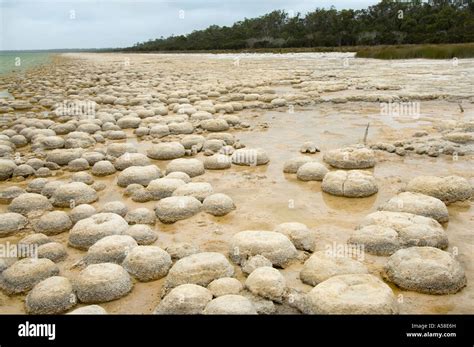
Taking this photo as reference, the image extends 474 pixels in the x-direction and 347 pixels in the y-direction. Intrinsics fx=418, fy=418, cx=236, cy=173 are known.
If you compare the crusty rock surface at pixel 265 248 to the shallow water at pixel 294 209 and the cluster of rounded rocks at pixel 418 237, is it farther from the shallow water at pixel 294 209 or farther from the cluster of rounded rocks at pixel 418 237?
the cluster of rounded rocks at pixel 418 237

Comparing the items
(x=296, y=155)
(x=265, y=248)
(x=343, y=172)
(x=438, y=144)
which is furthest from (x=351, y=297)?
(x=438, y=144)

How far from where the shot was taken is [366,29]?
49719mm

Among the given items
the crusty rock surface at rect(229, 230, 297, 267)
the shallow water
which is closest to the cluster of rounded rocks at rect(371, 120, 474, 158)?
the shallow water

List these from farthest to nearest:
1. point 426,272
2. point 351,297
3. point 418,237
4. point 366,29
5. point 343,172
Answer: point 366,29 < point 343,172 < point 418,237 < point 426,272 < point 351,297

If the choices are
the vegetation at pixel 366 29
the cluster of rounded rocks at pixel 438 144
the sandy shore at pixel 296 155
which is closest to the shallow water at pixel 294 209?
the sandy shore at pixel 296 155

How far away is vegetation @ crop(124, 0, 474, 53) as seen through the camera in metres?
39.8

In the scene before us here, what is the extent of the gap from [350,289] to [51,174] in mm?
4510

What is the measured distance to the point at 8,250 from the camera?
12.0 feet

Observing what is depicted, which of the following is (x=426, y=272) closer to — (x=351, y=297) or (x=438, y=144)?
(x=351, y=297)

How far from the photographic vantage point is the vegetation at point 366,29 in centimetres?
3977

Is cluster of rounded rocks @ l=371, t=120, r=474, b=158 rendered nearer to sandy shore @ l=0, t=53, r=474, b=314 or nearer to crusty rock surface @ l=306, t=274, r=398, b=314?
sandy shore @ l=0, t=53, r=474, b=314

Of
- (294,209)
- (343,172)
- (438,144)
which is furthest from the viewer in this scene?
(438,144)

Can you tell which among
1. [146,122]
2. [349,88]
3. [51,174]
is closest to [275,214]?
[51,174]
